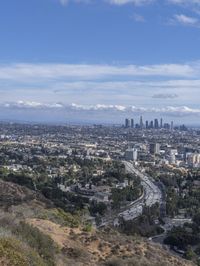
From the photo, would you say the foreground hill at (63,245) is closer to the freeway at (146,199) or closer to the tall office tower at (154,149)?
the freeway at (146,199)

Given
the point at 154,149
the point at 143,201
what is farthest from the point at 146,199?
the point at 154,149

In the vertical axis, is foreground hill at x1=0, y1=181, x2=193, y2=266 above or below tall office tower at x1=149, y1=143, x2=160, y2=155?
above

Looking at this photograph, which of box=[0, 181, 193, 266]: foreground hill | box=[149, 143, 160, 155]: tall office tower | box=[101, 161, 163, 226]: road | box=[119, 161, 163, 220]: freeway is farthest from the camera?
box=[149, 143, 160, 155]: tall office tower

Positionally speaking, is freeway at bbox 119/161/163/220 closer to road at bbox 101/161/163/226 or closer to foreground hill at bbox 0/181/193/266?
road at bbox 101/161/163/226

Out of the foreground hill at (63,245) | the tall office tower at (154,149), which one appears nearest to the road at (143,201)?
the foreground hill at (63,245)

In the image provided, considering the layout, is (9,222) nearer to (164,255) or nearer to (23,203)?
(164,255)

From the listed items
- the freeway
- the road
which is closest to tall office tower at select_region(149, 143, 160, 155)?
the freeway

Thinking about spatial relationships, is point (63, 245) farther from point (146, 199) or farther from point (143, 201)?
point (146, 199)

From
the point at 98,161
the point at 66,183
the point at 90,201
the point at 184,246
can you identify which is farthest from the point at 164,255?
the point at 98,161
